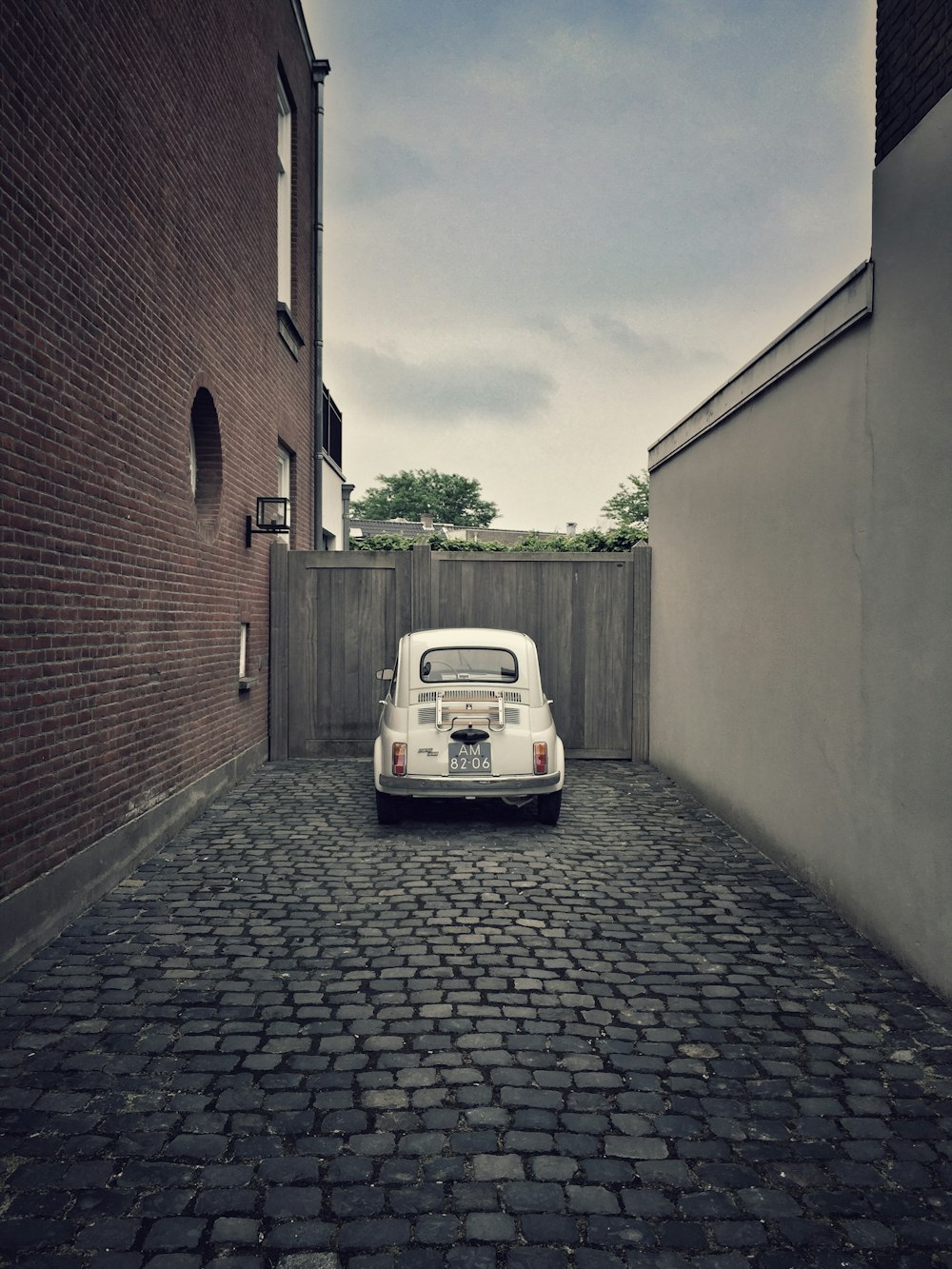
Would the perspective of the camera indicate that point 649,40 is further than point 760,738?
Yes

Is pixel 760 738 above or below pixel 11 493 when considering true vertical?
below

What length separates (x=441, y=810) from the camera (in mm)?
7711

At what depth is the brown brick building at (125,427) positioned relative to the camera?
431cm

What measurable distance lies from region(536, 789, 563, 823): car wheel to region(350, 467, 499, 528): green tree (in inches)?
3011

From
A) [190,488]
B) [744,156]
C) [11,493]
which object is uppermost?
[744,156]

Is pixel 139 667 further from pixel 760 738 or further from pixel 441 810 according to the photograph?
pixel 760 738

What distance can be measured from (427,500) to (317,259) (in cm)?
7165

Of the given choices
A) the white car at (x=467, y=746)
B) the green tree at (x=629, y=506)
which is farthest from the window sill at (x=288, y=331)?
the green tree at (x=629, y=506)

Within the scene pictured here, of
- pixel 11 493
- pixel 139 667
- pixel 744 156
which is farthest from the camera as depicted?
pixel 744 156

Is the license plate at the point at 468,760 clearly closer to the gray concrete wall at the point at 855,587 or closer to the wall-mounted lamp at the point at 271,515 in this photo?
the gray concrete wall at the point at 855,587

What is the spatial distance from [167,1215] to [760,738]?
5.05m

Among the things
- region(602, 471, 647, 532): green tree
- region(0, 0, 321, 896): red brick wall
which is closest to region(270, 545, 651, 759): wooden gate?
region(0, 0, 321, 896): red brick wall

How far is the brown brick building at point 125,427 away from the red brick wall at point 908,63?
453 cm

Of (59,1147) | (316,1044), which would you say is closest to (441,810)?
(316,1044)
